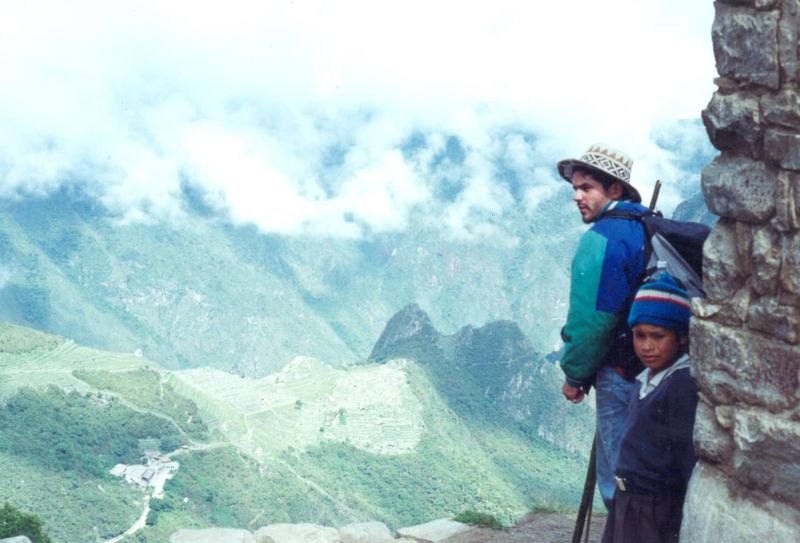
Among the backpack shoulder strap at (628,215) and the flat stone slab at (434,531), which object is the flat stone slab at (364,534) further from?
the backpack shoulder strap at (628,215)

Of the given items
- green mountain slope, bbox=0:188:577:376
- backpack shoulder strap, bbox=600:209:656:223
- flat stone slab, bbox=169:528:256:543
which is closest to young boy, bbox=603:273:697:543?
backpack shoulder strap, bbox=600:209:656:223

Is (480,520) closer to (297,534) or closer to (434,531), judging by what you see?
(434,531)

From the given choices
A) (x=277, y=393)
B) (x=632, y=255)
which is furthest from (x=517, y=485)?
(x=632, y=255)

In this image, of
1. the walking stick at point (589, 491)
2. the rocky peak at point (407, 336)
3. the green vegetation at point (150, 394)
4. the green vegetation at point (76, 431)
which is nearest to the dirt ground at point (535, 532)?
the walking stick at point (589, 491)

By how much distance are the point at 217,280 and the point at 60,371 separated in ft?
364

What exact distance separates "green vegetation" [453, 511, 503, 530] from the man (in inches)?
172

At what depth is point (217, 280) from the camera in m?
179

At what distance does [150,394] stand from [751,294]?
234 feet

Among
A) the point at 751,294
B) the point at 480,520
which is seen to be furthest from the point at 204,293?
the point at 751,294

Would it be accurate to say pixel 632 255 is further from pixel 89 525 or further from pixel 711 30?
pixel 89 525

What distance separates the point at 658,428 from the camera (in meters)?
2.89

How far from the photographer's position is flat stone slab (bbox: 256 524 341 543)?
6770mm

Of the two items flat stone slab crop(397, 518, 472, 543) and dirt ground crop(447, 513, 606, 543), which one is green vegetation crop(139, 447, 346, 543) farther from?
dirt ground crop(447, 513, 606, 543)

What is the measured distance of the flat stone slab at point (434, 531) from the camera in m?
7.08
